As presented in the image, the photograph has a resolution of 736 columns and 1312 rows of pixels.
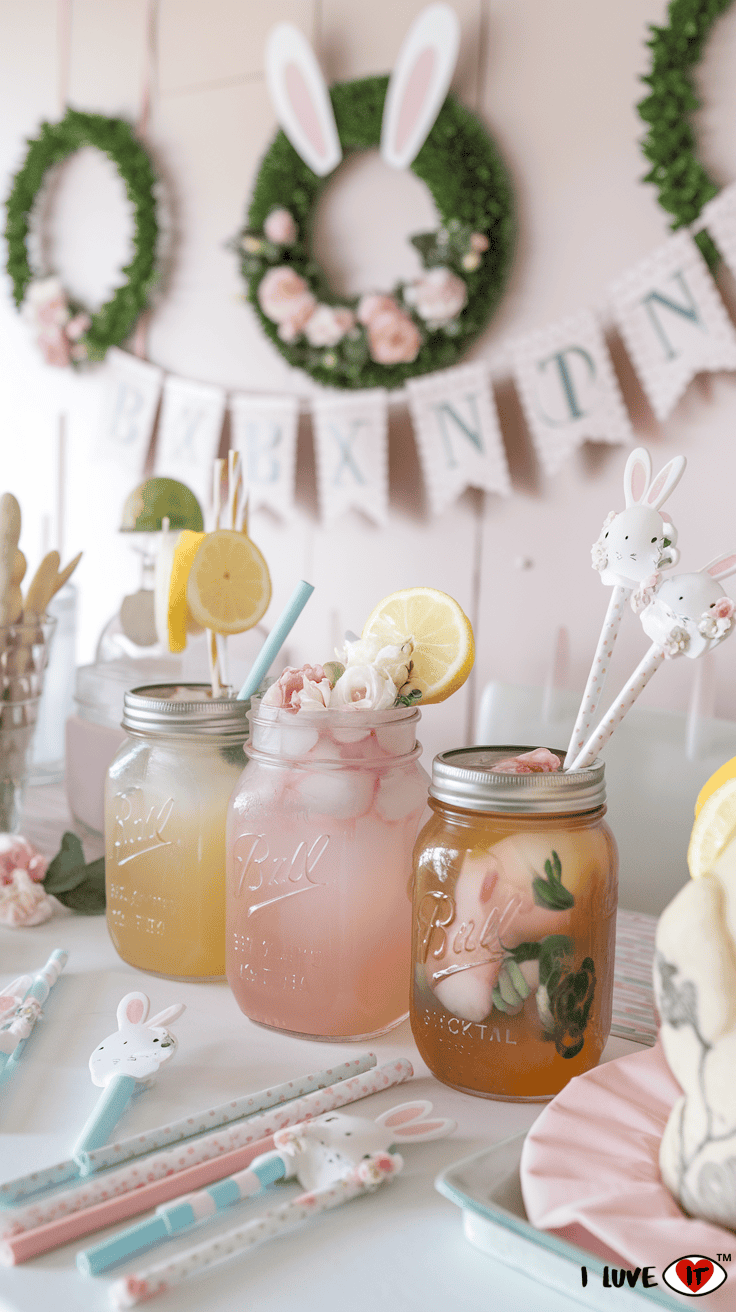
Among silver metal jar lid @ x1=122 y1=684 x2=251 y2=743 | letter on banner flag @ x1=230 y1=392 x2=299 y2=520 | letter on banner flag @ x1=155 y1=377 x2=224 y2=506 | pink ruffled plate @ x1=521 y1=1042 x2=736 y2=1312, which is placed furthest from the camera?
letter on banner flag @ x1=155 y1=377 x2=224 y2=506

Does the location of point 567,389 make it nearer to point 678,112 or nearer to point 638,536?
point 678,112

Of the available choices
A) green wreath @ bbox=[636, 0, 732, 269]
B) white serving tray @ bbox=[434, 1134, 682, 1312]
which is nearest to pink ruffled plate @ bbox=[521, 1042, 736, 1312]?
white serving tray @ bbox=[434, 1134, 682, 1312]

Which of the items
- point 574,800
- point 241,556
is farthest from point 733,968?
point 241,556

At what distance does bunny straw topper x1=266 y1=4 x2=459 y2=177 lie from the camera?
6.72ft

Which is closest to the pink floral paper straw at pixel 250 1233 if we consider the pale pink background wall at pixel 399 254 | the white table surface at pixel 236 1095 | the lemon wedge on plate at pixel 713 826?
the white table surface at pixel 236 1095

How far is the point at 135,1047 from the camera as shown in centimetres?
64

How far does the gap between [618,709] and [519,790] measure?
79 mm

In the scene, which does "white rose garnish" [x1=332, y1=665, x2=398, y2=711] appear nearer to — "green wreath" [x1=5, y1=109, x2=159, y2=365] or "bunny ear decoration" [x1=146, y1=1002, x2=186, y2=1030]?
"bunny ear decoration" [x1=146, y1=1002, x2=186, y2=1030]

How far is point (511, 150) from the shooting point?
2.07 metres

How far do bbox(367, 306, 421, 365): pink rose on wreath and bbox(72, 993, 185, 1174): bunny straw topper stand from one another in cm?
166

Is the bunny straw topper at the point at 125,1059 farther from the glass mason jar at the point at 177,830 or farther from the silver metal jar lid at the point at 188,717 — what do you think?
the silver metal jar lid at the point at 188,717

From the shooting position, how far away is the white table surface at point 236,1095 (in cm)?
45

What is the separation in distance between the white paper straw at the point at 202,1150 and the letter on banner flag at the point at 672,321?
1.54m

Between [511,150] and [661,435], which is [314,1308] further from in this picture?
[511,150]
